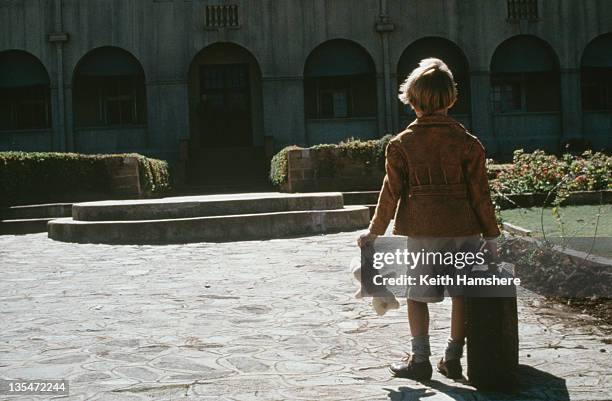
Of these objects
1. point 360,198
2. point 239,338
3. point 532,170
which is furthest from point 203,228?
point 532,170

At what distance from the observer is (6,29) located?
21.2m

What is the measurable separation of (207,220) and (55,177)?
5.61m

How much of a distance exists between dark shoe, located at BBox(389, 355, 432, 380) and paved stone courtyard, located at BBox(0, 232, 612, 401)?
55 mm

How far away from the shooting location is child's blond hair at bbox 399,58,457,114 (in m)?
3.38

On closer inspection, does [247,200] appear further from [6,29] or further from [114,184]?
[6,29]

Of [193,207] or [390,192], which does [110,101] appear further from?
[390,192]

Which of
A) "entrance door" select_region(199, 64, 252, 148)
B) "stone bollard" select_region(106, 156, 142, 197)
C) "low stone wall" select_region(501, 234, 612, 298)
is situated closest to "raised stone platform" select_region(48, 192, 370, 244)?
"stone bollard" select_region(106, 156, 142, 197)

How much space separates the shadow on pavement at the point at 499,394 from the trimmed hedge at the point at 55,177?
12331mm

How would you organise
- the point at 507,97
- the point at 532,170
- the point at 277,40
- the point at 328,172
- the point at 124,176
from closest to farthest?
the point at 532,170 → the point at 328,172 → the point at 124,176 → the point at 277,40 → the point at 507,97

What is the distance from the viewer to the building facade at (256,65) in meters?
21.2

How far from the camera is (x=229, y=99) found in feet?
75.7

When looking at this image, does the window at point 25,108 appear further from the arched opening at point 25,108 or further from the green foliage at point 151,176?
the green foliage at point 151,176

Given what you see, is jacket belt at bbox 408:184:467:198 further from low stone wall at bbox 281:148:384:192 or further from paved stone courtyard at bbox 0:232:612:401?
low stone wall at bbox 281:148:384:192

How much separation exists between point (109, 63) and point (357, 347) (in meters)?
19.3
